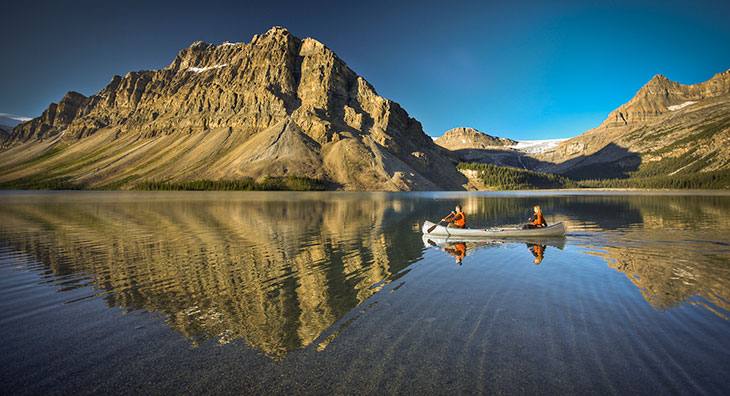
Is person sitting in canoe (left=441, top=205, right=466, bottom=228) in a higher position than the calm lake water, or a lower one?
higher

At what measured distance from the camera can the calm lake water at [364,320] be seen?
10.0 meters

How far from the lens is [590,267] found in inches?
926

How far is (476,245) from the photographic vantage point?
106 feet

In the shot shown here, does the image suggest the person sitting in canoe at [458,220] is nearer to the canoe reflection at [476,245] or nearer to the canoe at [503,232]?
the canoe at [503,232]

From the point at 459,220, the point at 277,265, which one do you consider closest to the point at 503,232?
the point at 459,220

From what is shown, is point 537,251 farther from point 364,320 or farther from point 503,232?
point 364,320

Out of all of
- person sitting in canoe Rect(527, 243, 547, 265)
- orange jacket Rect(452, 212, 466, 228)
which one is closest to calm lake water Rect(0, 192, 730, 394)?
person sitting in canoe Rect(527, 243, 547, 265)

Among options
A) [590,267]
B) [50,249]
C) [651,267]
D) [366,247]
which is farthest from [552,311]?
[50,249]

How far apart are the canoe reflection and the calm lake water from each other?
826 millimetres

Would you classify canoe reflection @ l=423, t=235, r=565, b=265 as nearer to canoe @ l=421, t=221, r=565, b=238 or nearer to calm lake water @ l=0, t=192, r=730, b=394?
canoe @ l=421, t=221, r=565, b=238

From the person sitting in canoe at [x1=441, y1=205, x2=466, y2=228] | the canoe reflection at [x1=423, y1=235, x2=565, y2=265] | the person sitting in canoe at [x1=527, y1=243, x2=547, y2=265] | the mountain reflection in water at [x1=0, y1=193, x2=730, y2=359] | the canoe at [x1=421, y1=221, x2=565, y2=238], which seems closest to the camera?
the mountain reflection in water at [x1=0, y1=193, x2=730, y2=359]

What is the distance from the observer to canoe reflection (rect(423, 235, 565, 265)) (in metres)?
28.9

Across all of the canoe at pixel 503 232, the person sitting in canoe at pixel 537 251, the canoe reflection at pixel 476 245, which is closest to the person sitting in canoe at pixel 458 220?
the canoe at pixel 503 232

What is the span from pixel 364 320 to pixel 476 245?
66.5ft
